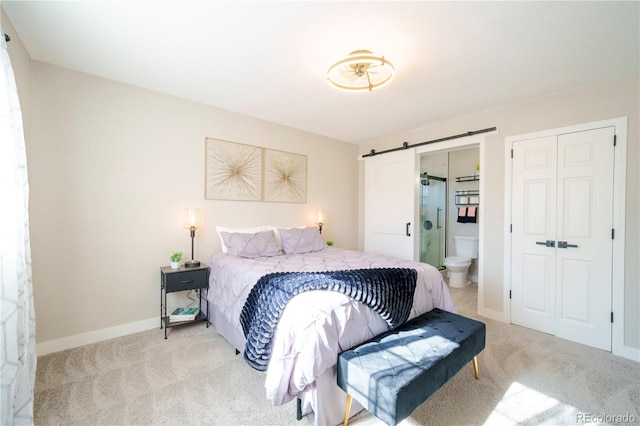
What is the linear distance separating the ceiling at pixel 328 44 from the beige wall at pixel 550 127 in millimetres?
135

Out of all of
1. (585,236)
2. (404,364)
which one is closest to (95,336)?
(404,364)

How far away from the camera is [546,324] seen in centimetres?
277

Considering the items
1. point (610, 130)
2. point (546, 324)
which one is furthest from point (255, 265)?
point (610, 130)

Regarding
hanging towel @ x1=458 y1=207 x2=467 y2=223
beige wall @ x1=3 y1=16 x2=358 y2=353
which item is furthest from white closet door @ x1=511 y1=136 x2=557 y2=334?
beige wall @ x1=3 y1=16 x2=358 y2=353

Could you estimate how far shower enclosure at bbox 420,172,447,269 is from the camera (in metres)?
4.62

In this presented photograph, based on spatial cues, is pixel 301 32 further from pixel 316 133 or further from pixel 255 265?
pixel 316 133

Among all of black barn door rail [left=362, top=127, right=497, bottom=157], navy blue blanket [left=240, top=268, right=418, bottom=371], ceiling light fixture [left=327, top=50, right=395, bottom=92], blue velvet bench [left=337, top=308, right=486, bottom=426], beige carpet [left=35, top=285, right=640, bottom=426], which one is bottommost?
beige carpet [left=35, top=285, right=640, bottom=426]

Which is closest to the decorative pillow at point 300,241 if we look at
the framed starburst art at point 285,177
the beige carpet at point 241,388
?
the framed starburst art at point 285,177

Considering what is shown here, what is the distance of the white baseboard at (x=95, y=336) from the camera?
2.25 metres

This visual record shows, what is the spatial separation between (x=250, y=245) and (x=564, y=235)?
3.26 m

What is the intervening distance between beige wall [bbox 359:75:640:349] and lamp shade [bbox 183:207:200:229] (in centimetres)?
313

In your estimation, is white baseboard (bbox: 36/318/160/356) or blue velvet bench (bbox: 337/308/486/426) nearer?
blue velvet bench (bbox: 337/308/486/426)

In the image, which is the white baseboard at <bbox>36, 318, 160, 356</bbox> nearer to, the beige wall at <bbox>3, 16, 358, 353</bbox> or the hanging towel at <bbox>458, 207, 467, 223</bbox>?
the beige wall at <bbox>3, 16, 358, 353</bbox>

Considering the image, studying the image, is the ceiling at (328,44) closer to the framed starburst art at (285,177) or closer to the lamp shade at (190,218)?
the framed starburst art at (285,177)
